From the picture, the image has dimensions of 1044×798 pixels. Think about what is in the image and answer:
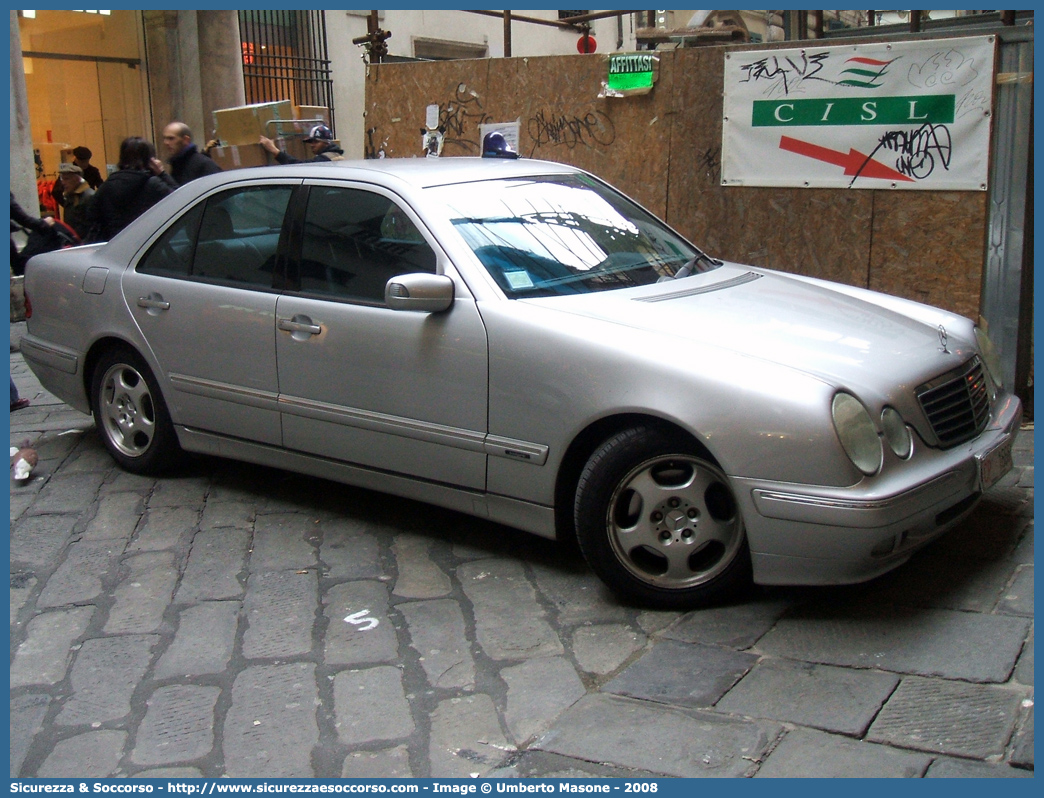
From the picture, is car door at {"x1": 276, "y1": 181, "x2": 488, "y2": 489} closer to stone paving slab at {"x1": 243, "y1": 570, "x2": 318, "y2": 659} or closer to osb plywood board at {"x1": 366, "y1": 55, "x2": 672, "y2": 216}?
stone paving slab at {"x1": 243, "y1": 570, "x2": 318, "y2": 659}

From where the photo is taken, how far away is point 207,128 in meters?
14.5

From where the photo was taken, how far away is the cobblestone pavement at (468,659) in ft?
9.95

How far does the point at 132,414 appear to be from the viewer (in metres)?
5.53

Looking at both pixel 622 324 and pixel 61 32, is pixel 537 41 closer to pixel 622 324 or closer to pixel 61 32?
pixel 61 32

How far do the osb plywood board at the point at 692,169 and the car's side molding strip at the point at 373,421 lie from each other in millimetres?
3278

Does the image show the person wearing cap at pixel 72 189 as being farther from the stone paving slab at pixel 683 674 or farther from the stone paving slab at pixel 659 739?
the stone paving slab at pixel 659 739

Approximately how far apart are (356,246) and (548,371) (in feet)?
3.81

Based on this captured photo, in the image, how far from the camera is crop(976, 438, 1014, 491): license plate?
12.5 ft

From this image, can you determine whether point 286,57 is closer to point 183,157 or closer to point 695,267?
point 183,157

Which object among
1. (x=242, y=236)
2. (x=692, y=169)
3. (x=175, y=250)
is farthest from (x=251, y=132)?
(x=242, y=236)

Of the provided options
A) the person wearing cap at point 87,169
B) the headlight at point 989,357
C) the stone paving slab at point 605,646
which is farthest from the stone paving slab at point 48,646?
the person wearing cap at point 87,169

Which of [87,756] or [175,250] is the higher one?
[175,250]

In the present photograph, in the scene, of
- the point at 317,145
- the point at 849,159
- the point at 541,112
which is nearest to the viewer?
the point at 849,159

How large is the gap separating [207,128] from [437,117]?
7028 mm
